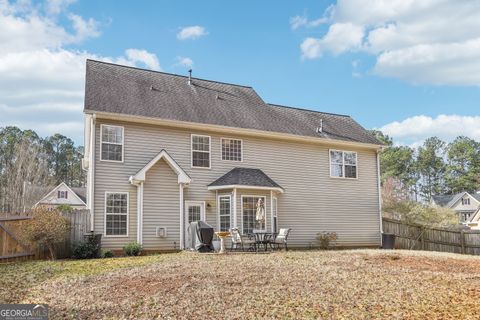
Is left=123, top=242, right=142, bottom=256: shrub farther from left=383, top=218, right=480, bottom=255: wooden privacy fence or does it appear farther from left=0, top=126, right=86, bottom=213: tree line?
left=0, top=126, right=86, bottom=213: tree line

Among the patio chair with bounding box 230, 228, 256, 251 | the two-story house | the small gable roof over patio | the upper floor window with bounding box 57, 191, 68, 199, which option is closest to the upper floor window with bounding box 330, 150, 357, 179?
the two-story house

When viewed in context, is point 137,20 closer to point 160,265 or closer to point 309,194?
point 160,265

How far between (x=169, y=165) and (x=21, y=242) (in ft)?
19.0

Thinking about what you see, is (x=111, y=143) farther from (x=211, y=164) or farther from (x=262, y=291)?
(x=262, y=291)

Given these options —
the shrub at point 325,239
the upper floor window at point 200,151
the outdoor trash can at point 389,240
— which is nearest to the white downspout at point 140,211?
the upper floor window at point 200,151

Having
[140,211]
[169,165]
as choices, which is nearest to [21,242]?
[140,211]

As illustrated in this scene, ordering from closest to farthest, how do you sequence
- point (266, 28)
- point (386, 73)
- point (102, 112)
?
point (102, 112) < point (266, 28) < point (386, 73)

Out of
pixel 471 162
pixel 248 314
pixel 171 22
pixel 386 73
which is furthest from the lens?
pixel 471 162

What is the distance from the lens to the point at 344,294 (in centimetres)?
820

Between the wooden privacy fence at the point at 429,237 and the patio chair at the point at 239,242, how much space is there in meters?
8.42

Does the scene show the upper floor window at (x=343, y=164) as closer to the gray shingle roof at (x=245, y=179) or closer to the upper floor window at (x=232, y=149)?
the gray shingle roof at (x=245, y=179)

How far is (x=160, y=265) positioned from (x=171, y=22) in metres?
8.30

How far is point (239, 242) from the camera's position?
56.9 ft

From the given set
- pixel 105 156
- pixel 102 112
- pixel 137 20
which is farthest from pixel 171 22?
pixel 105 156
